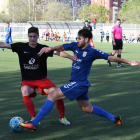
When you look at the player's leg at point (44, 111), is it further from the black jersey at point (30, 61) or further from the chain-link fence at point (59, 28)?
the chain-link fence at point (59, 28)

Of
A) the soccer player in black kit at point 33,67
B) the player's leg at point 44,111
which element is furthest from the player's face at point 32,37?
the player's leg at point 44,111

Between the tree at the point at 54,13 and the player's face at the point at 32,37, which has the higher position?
the tree at the point at 54,13

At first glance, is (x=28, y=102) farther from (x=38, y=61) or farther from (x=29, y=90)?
(x=38, y=61)

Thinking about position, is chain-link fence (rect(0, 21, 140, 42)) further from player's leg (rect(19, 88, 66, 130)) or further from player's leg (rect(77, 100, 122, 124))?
player's leg (rect(19, 88, 66, 130))

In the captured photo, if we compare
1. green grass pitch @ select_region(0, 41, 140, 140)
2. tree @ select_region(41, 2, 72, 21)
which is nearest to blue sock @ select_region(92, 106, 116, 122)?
green grass pitch @ select_region(0, 41, 140, 140)

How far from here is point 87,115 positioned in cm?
572

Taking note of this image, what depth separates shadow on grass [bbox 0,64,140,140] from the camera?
4613mm

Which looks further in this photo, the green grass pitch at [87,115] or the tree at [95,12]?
the tree at [95,12]

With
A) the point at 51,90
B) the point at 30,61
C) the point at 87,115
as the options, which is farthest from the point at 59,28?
the point at 51,90

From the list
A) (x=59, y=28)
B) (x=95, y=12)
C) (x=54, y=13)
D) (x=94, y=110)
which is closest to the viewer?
(x=94, y=110)

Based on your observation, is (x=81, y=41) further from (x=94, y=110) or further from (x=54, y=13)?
(x=54, y=13)

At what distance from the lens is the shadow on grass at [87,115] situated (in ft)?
15.1

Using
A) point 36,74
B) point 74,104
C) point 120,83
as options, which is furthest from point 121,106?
point 120,83

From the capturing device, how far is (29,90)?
203 inches
